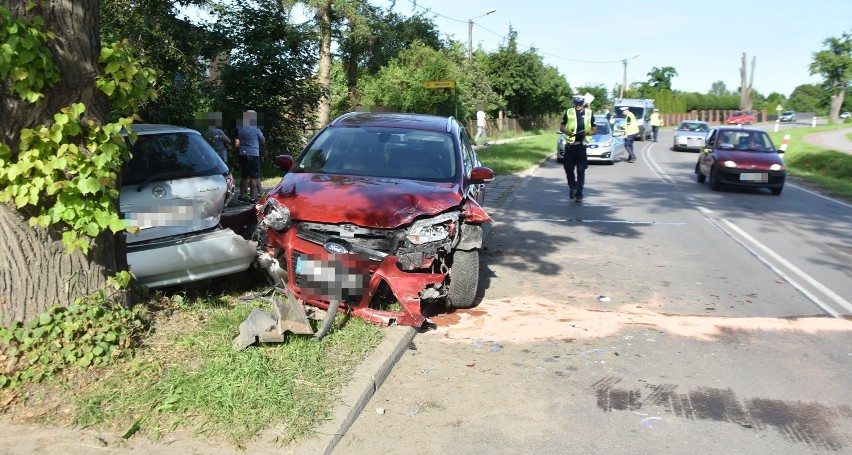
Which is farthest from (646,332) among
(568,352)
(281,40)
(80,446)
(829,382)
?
(281,40)

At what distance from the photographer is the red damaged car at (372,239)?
5641 mm

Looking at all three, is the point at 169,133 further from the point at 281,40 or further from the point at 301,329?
the point at 281,40

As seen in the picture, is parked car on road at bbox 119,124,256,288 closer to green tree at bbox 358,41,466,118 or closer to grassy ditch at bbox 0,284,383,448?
grassy ditch at bbox 0,284,383,448

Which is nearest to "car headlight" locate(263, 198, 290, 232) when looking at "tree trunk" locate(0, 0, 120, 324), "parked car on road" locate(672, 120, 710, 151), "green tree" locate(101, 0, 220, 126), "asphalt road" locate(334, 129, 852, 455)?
"asphalt road" locate(334, 129, 852, 455)

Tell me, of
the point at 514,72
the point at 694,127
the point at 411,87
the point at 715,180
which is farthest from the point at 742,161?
the point at 514,72

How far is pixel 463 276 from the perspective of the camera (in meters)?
6.23

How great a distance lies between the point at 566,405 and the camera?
4566mm

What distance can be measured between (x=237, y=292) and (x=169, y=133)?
1.54 meters

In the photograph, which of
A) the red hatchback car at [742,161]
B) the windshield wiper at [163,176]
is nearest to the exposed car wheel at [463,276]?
the windshield wiper at [163,176]

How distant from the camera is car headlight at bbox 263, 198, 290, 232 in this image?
5875 mm

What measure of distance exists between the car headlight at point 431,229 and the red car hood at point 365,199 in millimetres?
67

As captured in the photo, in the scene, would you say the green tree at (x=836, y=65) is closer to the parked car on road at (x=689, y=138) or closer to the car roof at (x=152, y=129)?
the parked car on road at (x=689, y=138)

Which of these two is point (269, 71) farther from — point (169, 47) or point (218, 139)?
point (218, 139)

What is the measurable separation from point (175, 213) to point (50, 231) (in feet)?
4.98
